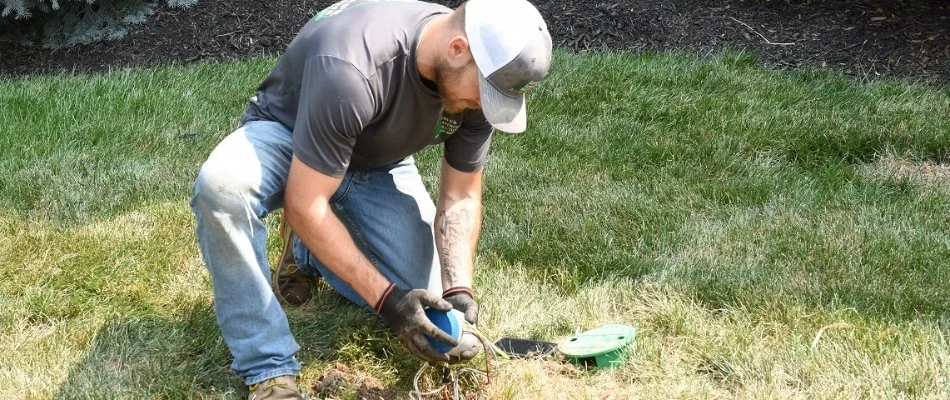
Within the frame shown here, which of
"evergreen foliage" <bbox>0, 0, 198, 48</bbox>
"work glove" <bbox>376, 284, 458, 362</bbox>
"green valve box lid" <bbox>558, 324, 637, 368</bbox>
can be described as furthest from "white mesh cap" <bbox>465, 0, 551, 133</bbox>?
"evergreen foliage" <bbox>0, 0, 198, 48</bbox>

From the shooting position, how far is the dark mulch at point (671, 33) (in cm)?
640

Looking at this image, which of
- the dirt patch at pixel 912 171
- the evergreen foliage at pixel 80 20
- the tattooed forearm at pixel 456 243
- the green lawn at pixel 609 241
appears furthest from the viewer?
the evergreen foliage at pixel 80 20

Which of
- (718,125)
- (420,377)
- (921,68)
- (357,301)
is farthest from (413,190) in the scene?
(921,68)

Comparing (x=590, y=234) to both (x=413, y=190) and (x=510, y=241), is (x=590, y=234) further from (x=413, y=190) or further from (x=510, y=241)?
(x=413, y=190)

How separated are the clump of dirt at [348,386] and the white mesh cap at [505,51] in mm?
978

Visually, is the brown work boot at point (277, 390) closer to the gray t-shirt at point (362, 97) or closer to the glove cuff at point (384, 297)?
the glove cuff at point (384, 297)

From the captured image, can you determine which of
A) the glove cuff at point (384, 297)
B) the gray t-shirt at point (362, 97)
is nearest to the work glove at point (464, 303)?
the glove cuff at point (384, 297)

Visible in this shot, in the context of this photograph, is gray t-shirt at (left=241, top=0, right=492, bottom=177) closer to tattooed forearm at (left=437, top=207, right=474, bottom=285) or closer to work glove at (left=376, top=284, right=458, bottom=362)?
tattooed forearm at (left=437, top=207, right=474, bottom=285)

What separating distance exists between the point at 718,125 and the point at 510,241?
1860mm

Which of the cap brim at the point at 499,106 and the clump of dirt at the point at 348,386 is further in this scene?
the clump of dirt at the point at 348,386

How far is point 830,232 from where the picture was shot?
12.9 ft

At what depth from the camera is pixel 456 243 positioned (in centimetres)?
324

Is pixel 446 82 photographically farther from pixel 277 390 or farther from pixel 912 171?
pixel 912 171

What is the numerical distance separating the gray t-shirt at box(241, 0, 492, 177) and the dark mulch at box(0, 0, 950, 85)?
155 inches
